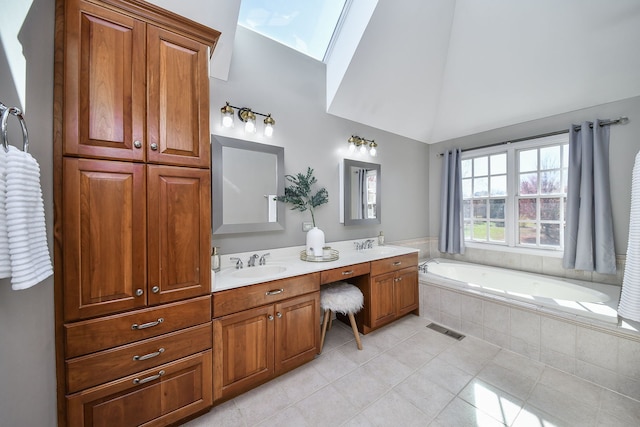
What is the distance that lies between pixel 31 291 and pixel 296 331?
145 centimetres

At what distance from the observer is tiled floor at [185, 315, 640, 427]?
1463mm

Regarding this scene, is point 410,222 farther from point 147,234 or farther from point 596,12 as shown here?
point 147,234

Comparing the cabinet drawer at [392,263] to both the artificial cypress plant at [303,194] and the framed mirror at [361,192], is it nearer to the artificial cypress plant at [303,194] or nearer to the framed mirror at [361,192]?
the framed mirror at [361,192]

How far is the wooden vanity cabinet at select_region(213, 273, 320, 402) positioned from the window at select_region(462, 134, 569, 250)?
2872 mm

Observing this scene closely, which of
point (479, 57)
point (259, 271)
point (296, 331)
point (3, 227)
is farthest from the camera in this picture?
point (479, 57)

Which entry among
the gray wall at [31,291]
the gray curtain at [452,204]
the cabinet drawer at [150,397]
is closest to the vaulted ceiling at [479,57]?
the gray curtain at [452,204]

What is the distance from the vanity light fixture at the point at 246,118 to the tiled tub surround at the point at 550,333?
96.8 inches

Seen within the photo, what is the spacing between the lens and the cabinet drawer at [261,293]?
1493 millimetres

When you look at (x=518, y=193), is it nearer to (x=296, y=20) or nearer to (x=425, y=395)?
(x=425, y=395)

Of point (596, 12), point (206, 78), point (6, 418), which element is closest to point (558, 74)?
point (596, 12)

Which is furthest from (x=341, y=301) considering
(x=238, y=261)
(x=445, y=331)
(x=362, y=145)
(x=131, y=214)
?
(x=362, y=145)

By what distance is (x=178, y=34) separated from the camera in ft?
4.43


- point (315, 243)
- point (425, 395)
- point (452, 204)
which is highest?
point (452, 204)

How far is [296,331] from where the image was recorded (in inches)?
72.3
